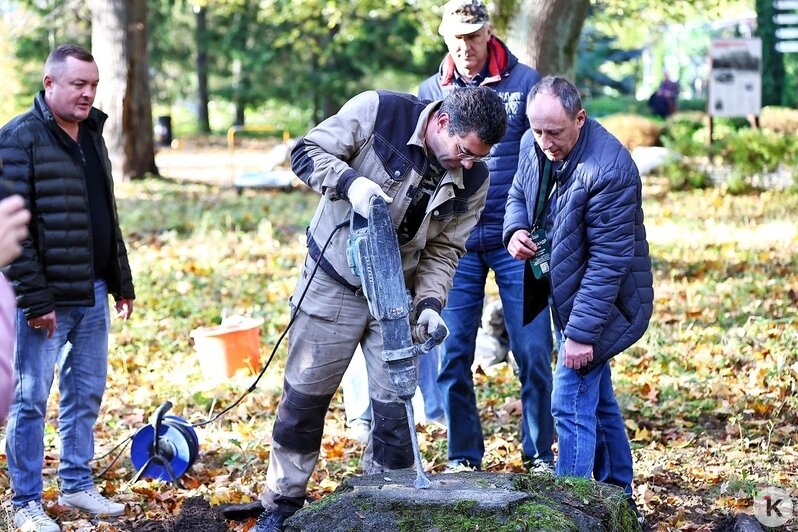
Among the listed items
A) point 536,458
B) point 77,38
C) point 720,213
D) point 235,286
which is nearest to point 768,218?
point 720,213

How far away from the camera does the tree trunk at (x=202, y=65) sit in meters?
29.8

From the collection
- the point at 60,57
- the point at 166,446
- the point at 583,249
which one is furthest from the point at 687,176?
the point at 60,57

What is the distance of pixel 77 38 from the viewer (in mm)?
28062

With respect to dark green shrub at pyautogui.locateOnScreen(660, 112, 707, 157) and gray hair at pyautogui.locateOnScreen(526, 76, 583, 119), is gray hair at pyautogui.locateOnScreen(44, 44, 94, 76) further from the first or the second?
dark green shrub at pyautogui.locateOnScreen(660, 112, 707, 157)

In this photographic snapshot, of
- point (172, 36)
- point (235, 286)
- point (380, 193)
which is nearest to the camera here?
point (380, 193)

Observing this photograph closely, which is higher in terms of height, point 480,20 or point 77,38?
point 77,38

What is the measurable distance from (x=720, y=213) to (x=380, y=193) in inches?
409

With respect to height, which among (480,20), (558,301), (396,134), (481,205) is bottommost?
(558,301)

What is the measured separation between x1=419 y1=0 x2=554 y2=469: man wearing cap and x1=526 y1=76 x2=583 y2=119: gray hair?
1070 mm

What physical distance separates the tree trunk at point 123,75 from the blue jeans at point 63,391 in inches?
475

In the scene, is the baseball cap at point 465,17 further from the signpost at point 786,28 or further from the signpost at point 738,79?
the signpost at point 786,28

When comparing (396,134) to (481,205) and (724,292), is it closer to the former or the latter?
(481,205)

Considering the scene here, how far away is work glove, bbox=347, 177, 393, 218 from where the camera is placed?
396 centimetres

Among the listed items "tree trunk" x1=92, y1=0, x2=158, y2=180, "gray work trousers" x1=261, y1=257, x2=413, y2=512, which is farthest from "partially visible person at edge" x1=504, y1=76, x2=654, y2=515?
"tree trunk" x1=92, y1=0, x2=158, y2=180
